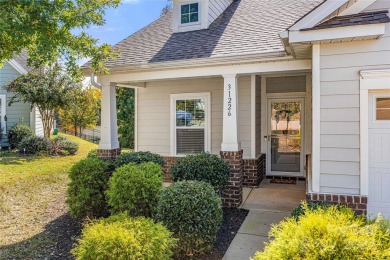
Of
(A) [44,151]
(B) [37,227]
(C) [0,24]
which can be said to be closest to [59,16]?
(C) [0,24]

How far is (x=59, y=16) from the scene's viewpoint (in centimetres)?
630

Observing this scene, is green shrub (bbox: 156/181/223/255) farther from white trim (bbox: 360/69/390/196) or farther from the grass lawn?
white trim (bbox: 360/69/390/196)

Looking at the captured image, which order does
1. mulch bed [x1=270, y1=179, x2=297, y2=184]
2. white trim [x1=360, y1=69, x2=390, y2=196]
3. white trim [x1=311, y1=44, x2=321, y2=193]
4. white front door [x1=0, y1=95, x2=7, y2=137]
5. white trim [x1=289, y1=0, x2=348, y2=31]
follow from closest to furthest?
white trim [x1=360, y1=69, x2=390, y2=196], white trim [x1=289, y1=0, x2=348, y2=31], white trim [x1=311, y1=44, x2=321, y2=193], mulch bed [x1=270, y1=179, x2=297, y2=184], white front door [x1=0, y1=95, x2=7, y2=137]

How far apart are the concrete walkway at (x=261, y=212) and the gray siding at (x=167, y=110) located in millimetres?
1295

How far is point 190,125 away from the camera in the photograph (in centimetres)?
874

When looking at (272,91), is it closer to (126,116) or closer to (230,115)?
(230,115)

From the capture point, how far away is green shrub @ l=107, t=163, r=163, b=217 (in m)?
5.15

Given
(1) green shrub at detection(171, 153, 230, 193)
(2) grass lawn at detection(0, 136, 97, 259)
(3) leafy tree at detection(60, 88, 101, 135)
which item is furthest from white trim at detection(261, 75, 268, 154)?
(3) leafy tree at detection(60, 88, 101, 135)

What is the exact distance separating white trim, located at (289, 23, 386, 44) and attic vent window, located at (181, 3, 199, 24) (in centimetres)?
496

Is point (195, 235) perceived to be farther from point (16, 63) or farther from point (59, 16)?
point (16, 63)

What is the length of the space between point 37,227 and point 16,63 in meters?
12.1

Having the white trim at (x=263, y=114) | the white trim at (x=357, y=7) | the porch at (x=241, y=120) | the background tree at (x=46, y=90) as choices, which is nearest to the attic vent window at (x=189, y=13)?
the porch at (x=241, y=120)

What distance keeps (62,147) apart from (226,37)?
388 inches

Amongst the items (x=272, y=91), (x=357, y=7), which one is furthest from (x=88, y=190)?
(x=272, y=91)
